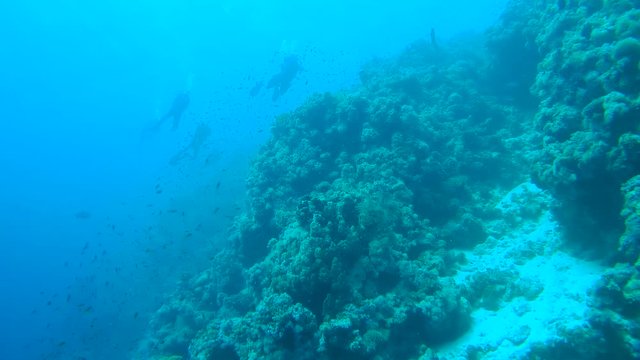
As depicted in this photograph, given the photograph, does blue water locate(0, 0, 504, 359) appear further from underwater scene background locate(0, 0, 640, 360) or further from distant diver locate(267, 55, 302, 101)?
distant diver locate(267, 55, 302, 101)

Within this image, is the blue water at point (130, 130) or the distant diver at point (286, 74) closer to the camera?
the distant diver at point (286, 74)

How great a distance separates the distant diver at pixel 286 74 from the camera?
67.8ft

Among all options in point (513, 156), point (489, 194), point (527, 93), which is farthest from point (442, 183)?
point (527, 93)

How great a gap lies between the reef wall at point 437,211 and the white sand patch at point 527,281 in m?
0.08

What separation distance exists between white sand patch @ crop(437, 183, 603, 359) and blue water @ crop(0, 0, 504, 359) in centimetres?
1514

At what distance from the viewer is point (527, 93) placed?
648 inches

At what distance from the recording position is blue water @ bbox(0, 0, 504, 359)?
1142 inches

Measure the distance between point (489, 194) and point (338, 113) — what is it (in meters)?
5.66

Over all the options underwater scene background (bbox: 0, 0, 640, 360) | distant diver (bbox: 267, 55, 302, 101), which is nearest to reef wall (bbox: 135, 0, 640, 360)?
underwater scene background (bbox: 0, 0, 640, 360)

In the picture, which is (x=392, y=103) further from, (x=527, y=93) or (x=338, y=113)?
(x=527, y=93)

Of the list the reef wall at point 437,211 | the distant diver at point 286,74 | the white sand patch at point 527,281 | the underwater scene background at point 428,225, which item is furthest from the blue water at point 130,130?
the white sand patch at point 527,281

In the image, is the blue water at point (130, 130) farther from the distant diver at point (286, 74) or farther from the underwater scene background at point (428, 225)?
the distant diver at point (286, 74)

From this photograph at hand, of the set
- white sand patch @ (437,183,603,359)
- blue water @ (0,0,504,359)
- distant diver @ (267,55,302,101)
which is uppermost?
blue water @ (0,0,504,359)

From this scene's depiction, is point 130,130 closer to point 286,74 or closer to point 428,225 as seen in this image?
point 286,74
